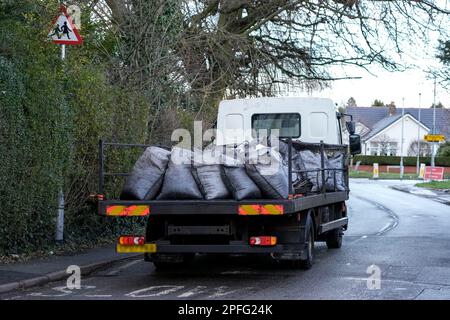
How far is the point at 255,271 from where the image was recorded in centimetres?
1142

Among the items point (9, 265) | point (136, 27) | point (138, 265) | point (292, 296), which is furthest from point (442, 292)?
point (136, 27)

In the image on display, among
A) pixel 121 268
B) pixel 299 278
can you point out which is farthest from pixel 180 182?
pixel 121 268

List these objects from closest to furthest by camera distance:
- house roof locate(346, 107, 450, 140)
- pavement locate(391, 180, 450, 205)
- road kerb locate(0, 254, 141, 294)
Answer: road kerb locate(0, 254, 141, 294), pavement locate(391, 180, 450, 205), house roof locate(346, 107, 450, 140)

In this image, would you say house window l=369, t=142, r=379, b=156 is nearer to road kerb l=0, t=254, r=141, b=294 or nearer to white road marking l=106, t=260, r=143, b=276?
white road marking l=106, t=260, r=143, b=276

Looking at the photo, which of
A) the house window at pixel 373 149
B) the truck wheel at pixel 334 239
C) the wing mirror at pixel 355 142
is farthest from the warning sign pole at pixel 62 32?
the house window at pixel 373 149

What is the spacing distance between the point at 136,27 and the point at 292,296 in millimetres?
10115

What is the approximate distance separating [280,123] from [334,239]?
249cm

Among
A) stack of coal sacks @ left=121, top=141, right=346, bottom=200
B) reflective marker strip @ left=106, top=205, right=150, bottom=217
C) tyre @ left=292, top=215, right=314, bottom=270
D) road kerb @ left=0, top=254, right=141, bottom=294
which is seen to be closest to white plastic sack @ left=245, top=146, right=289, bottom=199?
stack of coal sacks @ left=121, top=141, right=346, bottom=200

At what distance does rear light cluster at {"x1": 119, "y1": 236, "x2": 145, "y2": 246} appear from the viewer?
399 inches

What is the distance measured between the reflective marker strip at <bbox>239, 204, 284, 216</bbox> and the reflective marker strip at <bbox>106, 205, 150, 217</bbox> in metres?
1.28

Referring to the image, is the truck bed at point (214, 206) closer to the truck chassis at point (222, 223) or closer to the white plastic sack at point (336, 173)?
the truck chassis at point (222, 223)

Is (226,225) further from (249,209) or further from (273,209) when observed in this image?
(273,209)

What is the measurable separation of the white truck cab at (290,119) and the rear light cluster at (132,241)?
4.60 m

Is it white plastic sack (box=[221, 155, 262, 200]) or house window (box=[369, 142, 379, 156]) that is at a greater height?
house window (box=[369, 142, 379, 156])
